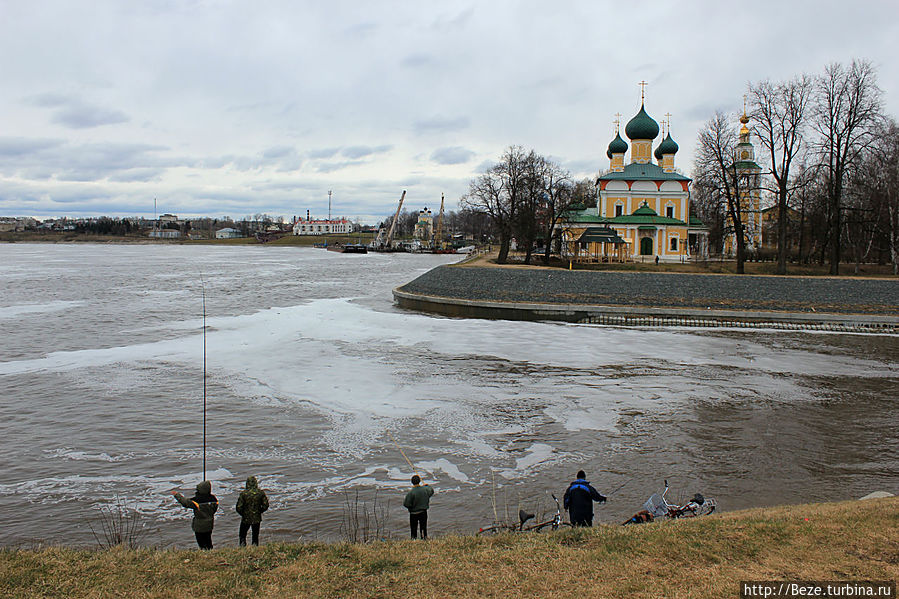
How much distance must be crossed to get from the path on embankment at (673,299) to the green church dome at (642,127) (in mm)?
30482

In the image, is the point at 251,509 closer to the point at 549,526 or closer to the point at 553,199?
the point at 549,526

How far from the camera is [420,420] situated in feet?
46.4

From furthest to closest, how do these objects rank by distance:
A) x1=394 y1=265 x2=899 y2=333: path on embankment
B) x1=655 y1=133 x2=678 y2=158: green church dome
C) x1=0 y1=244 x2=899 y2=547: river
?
x1=655 y1=133 x2=678 y2=158: green church dome
x1=394 y1=265 x2=899 y2=333: path on embankment
x1=0 y1=244 x2=899 y2=547: river

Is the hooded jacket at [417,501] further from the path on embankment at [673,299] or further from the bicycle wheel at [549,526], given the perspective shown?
the path on embankment at [673,299]

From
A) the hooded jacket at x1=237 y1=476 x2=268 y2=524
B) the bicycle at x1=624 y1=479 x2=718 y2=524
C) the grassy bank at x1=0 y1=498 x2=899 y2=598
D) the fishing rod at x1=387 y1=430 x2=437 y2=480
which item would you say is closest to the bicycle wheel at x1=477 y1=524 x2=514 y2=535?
the grassy bank at x1=0 y1=498 x2=899 y2=598

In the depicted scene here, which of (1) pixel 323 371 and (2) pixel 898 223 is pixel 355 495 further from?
(2) pixel 898 223

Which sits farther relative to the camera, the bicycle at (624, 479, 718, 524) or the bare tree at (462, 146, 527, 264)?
the bare tree at (462, 146, 527, 264)

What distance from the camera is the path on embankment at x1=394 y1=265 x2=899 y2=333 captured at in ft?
97.1

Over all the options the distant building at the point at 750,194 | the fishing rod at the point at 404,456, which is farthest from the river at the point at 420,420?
the distant building at the point at 750,194

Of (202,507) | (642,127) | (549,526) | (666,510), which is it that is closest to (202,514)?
(202,507)

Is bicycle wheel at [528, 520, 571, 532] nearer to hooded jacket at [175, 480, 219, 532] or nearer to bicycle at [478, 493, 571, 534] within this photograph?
bicycle at [478, 493, 571, 534]

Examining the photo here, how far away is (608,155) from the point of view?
66.2m

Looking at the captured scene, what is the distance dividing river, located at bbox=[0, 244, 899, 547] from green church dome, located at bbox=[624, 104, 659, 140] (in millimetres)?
38336

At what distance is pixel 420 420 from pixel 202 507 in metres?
6.81
